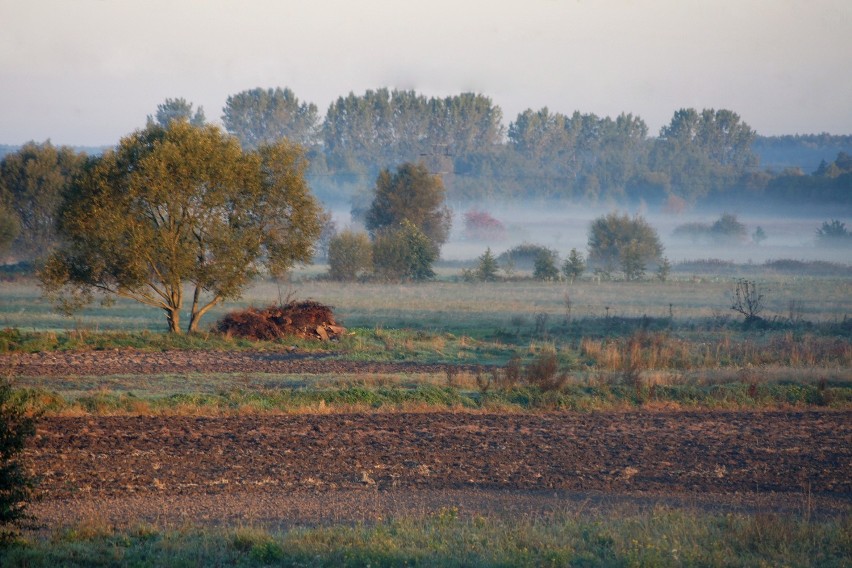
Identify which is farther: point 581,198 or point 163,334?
point 581,198

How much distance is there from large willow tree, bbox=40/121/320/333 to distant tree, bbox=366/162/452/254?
42.3m

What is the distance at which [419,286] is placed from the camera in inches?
2047

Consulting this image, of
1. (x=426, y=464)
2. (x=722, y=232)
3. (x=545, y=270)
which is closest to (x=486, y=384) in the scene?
(x=426, y=464)

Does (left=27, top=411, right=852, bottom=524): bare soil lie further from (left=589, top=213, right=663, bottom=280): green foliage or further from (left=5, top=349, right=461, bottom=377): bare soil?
(left=589, top=213, right=663, bottom=280): green foliage

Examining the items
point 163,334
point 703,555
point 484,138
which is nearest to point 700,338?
point 163,334

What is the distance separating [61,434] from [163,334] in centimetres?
1245

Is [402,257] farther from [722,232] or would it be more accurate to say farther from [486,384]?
[722,232]

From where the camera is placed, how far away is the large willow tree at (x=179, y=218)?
80.7 ft

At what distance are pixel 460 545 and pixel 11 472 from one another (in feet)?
15.1

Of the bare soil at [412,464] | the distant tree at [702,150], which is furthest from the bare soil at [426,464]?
the distant tree at [702,150]

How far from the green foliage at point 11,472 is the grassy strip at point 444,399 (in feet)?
25.1

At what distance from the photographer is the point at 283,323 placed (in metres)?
27.5

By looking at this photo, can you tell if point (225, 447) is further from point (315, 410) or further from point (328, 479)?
point (315, 410)

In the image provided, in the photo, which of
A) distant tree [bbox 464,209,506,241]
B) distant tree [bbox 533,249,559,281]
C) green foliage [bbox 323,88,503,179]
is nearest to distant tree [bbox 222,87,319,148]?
green foliage [bbox 323,88,503,179]
